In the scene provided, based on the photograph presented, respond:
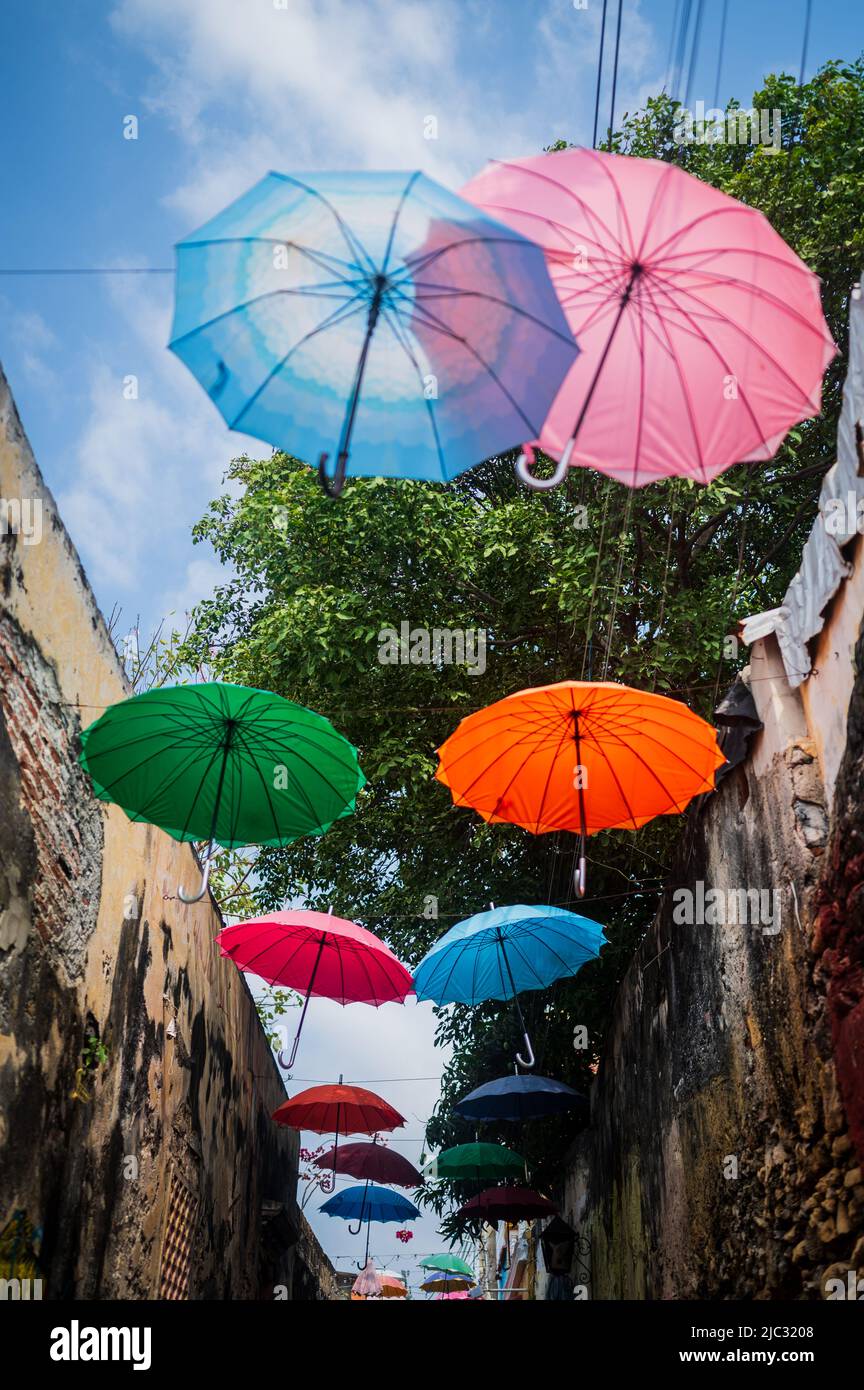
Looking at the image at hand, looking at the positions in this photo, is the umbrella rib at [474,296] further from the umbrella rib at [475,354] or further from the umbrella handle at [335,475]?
the umbrella handle at [335,475]

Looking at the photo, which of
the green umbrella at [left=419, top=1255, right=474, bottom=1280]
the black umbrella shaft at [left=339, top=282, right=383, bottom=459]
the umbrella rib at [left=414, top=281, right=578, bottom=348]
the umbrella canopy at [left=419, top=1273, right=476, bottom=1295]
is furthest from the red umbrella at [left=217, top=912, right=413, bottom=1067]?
the umbrella canopy at [left=419, top=1273, right=476, bottom=1295]

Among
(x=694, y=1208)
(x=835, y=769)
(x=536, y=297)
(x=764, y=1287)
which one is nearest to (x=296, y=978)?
(x=694, y=1208)

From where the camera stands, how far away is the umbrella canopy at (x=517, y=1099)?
8.71m

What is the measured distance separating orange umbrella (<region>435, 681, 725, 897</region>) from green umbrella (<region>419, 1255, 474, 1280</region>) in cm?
1409

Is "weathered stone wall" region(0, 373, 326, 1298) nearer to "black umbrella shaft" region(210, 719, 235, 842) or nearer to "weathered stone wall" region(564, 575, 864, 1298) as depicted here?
"black umbrella shaft" region(210, 719, 235, 842)

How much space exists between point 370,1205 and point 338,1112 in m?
4.39

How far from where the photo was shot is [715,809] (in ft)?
19.7

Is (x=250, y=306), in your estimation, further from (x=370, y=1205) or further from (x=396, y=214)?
(x=370, y=1205)

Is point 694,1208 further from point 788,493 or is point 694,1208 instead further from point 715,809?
point 788,493

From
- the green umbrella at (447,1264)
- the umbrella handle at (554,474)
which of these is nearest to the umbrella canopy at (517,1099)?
the umbrella handle at (554,474)

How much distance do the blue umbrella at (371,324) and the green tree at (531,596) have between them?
4.21 metres

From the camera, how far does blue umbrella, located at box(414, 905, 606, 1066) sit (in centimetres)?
642

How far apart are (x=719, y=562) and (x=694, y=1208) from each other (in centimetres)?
525

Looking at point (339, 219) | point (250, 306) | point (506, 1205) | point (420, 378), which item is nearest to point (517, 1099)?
point (506, 1205)
